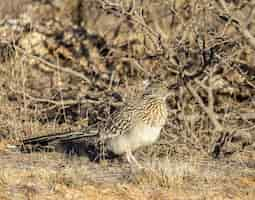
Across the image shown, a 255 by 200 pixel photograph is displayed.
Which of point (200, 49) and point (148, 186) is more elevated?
point (200, 49)

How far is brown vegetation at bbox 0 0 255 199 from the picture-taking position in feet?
23.0

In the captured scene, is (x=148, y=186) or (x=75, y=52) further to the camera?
(x=75, y=52)

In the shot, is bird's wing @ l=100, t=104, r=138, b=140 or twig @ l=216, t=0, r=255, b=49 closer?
bird's wing @ l=100, t=104, r=138, b=140

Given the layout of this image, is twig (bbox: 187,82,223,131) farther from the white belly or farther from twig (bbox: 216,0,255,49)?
the white belly

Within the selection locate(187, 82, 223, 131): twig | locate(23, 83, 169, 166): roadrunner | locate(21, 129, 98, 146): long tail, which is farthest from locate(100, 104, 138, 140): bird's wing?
locate(187, 82, 223, 131): twig

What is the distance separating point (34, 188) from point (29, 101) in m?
3.68

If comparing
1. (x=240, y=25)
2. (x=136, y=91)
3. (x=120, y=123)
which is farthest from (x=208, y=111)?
(x=120, y=123)

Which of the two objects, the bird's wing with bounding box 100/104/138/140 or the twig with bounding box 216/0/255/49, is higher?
the twig with bounding box 216/0/255/49

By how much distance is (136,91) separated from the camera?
400 inches

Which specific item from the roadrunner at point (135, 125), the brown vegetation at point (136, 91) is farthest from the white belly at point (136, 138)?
the brown vegetation at point (136, 91)

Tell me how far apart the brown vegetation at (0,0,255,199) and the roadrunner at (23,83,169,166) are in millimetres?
209

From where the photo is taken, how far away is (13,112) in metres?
10.3

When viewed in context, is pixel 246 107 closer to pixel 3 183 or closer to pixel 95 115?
pixel 95 115

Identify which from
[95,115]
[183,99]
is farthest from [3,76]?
[183,99]
